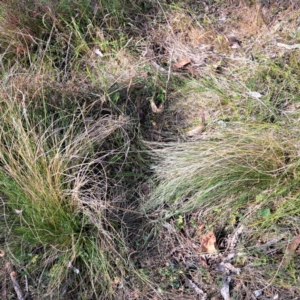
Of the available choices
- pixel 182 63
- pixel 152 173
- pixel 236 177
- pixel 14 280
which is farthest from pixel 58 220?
pixel 182 63

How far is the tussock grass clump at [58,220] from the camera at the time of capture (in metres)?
2.28

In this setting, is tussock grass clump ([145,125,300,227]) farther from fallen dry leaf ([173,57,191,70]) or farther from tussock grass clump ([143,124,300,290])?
fallen dry leaf ([173,57,191,70])

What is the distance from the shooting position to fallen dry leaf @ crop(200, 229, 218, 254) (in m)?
2.33

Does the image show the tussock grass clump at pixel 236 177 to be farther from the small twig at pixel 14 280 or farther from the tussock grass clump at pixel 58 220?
the small twig at pixel 14 280

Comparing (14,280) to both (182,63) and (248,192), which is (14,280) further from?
(182,63)

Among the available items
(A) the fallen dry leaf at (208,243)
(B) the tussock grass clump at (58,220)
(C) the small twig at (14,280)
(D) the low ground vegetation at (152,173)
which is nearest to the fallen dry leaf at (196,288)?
(D) the low ground vegetation at (152,173)

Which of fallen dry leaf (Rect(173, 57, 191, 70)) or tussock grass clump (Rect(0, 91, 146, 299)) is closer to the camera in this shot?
tussock grass clump (Rect(0, 91, 146, 299))

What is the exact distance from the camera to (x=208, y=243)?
7.74ft

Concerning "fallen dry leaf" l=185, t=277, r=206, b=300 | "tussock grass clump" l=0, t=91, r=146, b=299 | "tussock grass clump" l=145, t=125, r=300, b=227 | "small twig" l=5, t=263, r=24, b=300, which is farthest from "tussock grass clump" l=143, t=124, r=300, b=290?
"small twig" l=5, t=263, r=24, b=300

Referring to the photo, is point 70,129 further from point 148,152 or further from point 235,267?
point 235,267

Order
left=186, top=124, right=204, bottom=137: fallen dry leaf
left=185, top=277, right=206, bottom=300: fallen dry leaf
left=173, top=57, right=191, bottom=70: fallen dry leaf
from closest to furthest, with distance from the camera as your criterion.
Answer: left=185, top=277, right=206, bottom=300: fallen dry leaf → left=186, top=124, right=204, bottom=137: fallen dry leaf → left=173, top=57, right=191, bottom=70: fallen dry leaf

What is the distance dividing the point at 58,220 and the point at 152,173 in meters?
0.70

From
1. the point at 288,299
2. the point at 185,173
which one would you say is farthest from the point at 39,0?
the point at 288,299

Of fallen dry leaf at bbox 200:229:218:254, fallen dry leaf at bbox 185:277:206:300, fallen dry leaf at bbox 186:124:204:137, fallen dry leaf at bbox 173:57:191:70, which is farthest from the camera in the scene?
fallen dry leaf at bbox 173:57:191:70
